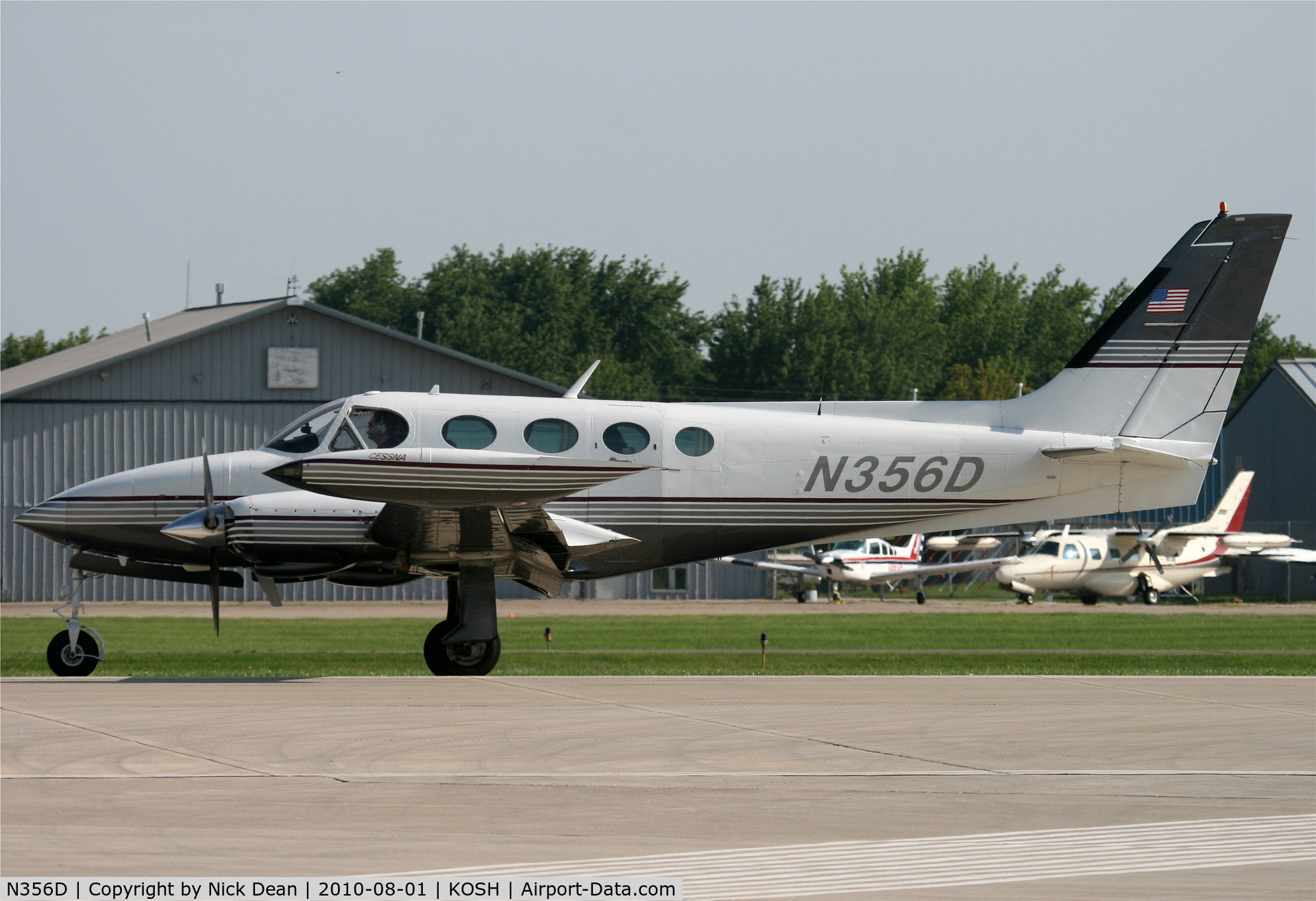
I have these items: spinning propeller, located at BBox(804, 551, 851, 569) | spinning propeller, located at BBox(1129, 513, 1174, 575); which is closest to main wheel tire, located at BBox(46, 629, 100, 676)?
spinning propeller, located at BBox(804, 551, 851, 569)

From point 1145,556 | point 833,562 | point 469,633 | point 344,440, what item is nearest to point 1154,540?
point 1145,556

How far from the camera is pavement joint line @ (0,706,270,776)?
947cm

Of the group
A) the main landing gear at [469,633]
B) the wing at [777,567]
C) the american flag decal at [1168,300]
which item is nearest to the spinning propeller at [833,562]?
the wing at [777,567]

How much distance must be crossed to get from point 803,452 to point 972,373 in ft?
254

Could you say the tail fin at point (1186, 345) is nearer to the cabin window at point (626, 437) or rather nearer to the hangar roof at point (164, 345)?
the cabin window at point (626, 437)

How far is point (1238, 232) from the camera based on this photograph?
17.1 m

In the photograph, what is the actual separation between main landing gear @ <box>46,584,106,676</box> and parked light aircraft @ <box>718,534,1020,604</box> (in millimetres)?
29138

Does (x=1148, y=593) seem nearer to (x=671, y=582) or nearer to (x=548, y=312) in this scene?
(x=671, y=582)

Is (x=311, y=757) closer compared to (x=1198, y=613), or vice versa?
(x=311, y=757)

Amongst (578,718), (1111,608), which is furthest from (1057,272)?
(578,718)

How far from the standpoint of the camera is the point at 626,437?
16188 mm

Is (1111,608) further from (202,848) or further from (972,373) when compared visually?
(972,373)

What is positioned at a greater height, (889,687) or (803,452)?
(803,452)

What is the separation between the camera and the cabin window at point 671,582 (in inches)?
1761
